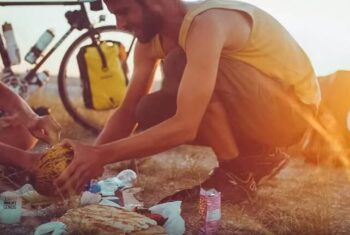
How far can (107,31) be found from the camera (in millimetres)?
3004

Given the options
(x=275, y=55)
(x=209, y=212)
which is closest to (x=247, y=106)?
(x=275, y=55)

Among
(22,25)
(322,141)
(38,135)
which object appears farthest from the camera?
(322,141)

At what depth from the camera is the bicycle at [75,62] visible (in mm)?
2852

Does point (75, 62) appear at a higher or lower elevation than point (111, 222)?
higher

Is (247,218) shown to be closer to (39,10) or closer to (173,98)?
(173,98)

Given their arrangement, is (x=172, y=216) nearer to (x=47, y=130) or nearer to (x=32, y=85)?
(x=47, y=130)

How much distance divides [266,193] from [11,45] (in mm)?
996

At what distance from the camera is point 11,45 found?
2672mm

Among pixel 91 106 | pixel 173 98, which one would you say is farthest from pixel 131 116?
pixel 91 106

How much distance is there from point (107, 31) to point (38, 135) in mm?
842

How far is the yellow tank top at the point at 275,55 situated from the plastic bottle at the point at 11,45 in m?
0.54

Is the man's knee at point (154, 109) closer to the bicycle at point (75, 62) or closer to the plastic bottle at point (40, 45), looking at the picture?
the bicycle at point (75, 62)

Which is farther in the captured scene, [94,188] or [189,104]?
[94,188]

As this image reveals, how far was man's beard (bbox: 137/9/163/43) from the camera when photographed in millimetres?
2053
